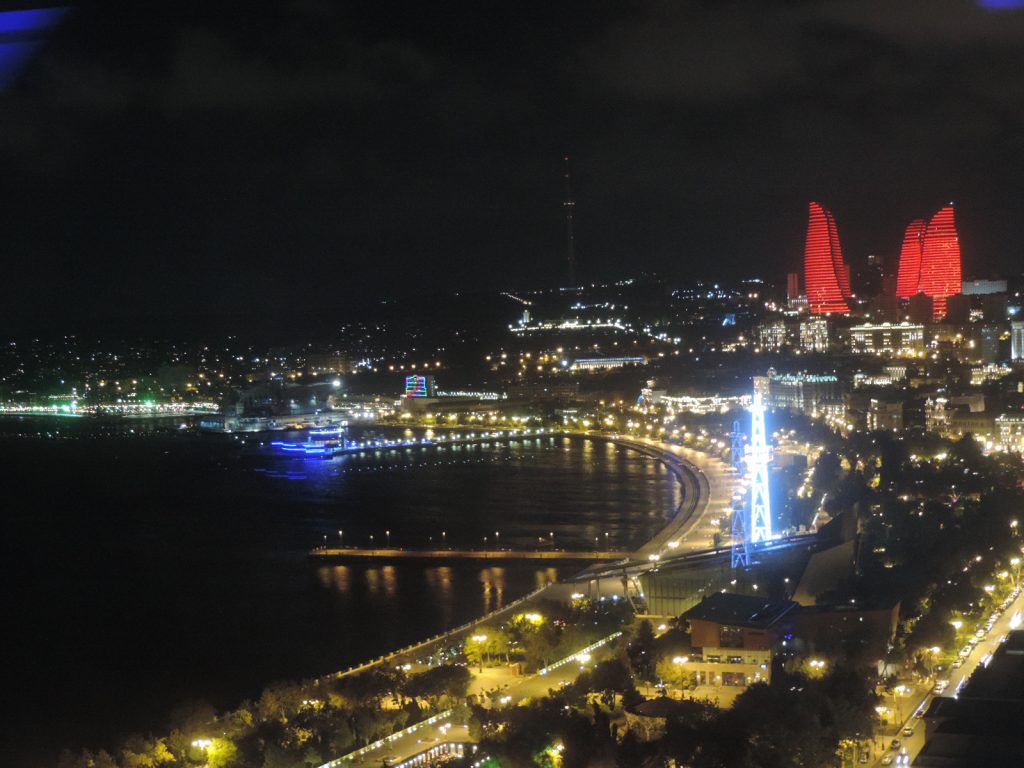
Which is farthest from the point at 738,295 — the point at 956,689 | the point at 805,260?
the point at 956,689

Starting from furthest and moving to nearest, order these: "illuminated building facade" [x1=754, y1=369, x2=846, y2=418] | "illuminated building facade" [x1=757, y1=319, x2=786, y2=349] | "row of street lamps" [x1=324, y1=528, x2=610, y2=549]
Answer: "illuminated building facade" [x1=757, y1=319, x2=786, y2=349] < "illuminated building facade" [x1=754, y1=369, x2=846, y2=418] < "row of street lamps" [x1=324, y1=528, x2=610, y2=549]

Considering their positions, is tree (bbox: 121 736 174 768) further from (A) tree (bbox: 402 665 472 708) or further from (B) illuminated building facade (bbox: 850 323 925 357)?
(B) illuminated building facade (bbox: 850 323 925 357)

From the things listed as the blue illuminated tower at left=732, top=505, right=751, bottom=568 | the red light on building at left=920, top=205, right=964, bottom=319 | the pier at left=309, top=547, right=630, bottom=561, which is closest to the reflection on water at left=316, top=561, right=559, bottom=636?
the pier at left=309, top=547, right=630, bottom=561

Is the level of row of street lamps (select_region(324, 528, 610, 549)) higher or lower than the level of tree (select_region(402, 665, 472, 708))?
higher

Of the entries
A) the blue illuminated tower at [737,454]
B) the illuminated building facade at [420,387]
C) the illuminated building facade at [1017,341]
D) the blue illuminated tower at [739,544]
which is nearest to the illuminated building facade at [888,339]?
the illuminated building facade at [1017,341]

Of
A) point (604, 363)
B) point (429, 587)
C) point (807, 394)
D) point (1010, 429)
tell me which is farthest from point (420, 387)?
point (429, 587)

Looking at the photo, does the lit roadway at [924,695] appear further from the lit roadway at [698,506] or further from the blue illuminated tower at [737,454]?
the blue illuminated tower at [737,454]

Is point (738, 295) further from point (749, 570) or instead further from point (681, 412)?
point (749, 570)
